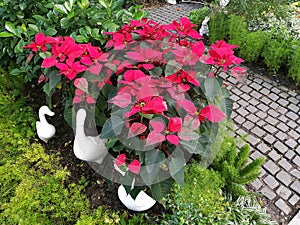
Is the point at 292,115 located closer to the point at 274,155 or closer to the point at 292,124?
the point at 292,124

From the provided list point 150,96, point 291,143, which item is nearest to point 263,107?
point 291,143

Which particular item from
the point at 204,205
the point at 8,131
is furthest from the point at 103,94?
the point at 8,131

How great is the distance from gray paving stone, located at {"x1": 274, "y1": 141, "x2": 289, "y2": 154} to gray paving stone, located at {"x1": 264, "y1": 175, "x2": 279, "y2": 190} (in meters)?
0.36

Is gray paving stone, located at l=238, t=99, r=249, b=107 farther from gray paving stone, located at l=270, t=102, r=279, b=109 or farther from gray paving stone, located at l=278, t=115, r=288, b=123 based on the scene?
gray paving stone, located at l=278, t=115, r=288, b=123

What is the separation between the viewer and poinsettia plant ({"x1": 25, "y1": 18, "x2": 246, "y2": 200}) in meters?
1.47

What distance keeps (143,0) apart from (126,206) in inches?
182

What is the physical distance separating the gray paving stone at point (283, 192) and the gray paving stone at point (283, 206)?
0.18 feet

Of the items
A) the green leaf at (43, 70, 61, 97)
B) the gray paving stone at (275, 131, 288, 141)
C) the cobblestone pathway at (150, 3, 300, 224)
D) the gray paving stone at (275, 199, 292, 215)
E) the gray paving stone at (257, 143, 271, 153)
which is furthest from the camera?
the gray paving stone at (275, 131, 288, 141)

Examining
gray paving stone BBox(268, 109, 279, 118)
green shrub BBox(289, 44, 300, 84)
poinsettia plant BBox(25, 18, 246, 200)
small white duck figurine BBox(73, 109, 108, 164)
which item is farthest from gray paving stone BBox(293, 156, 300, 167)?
small white duck figurine BBox(73, 109, 108, 164)

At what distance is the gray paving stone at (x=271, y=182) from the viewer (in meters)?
2.57

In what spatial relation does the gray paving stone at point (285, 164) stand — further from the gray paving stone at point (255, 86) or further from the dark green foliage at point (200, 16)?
the dark green foliage at point (200, 16)

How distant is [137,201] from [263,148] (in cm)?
152

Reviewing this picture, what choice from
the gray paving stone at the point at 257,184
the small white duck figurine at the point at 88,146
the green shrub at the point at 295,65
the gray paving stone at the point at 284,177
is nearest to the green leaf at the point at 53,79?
the small white duck figurine at the point at 88,146

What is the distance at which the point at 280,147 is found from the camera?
2.90 meters
